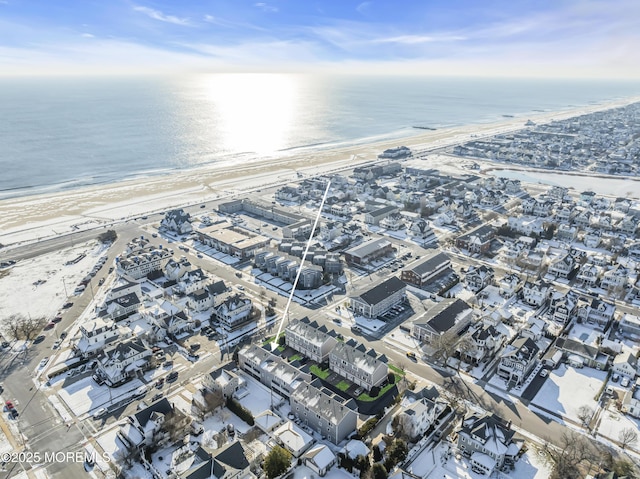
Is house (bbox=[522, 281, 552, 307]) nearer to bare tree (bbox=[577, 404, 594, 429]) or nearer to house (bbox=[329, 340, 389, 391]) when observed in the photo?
bare tree (bbox=[577, 404, 594, 429])

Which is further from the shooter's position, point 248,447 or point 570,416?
point 570,416

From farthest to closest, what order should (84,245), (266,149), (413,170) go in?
(266,149) < (413,170) < (84,245)

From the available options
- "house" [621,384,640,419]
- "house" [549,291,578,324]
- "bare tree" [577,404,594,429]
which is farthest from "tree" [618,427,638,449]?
"house" [549,291,578,324]

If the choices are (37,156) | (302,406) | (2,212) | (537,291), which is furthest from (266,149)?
(302,406)

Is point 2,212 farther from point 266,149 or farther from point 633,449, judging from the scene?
point 633,449

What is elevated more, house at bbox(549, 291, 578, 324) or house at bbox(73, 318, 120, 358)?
house at bbox(549, 291, 578, 324)

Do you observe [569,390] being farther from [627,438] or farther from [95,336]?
[95,336]
